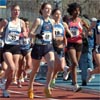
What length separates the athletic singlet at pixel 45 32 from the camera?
34.5ft

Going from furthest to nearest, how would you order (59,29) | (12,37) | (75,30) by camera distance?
(75,30) < (59,29) < (12,37)

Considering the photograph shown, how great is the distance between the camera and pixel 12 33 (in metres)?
10.9

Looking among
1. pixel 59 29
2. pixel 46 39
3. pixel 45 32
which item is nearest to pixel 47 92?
pixel 46 39

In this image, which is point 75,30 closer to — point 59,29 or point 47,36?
point 59,29

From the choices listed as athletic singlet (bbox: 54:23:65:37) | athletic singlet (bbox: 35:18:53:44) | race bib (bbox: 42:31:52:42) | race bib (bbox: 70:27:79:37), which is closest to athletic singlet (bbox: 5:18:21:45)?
athletic singlet (bbox: 35:18:53:44)

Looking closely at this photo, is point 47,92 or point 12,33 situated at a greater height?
point 12,33

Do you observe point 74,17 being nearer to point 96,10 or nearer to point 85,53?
point 85,53

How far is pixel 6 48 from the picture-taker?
10.8 metres

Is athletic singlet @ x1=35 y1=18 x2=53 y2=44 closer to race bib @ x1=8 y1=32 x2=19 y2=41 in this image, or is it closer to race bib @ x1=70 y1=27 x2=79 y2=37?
race bib @ x1=8 y1=32 x2=19 y2=41

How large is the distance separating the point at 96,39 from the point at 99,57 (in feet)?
1.36

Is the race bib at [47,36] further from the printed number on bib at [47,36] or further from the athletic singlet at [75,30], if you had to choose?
the athletic singlet at [75,30]

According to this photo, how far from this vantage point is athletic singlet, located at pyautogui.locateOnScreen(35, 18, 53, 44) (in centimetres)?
1052

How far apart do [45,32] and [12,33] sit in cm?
79

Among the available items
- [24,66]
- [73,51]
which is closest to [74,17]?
[73,51]
